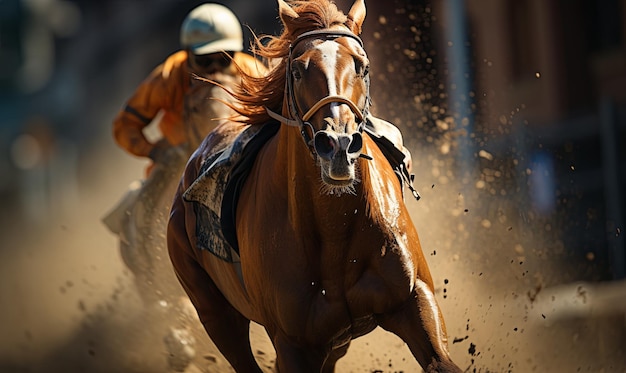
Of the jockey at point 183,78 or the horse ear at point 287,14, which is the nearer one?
the horse ear at point 287,14

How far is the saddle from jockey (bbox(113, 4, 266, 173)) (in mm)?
2070

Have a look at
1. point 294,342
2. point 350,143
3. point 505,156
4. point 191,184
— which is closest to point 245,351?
point 191,184

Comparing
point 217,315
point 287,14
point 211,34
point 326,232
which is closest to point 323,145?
point 326,232

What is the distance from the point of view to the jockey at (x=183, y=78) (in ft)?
27.2

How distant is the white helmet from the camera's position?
8.34 meters

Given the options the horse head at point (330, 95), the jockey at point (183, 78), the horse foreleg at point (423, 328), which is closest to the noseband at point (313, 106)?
the horse head at point (330, 95)

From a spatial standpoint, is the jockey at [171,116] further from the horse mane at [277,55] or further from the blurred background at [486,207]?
the horse mane at [277,55]

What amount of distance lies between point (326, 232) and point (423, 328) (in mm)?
548

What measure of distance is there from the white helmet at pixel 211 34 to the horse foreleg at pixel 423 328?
3452 mm

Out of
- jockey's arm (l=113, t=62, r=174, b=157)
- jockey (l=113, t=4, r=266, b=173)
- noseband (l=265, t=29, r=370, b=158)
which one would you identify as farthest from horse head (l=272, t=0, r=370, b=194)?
jockey's arm (l=113, t=62, r=174, b=157)

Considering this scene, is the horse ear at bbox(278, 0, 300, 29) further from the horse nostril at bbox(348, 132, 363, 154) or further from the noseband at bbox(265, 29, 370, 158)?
the horse nostril at bbox(348, 132, 363, 154)

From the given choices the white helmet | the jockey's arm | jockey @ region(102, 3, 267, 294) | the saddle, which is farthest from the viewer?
the jockey's arm

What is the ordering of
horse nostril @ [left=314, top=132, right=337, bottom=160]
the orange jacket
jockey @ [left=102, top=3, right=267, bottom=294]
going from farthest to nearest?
the orange jacket < jockey @ [left=102, top=3, right=267, bottom=294] < horse nostril @ [left=314, top=132, right=337, bottom=160]

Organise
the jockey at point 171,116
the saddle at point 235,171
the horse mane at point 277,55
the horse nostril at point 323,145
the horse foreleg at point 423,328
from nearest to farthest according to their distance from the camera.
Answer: the horse nostril at point 323,145 < the horse foreleg at point 423,328 < the horse mane at point 277,55 < the saddle at point 235,171 < the jockey at point 171,116
